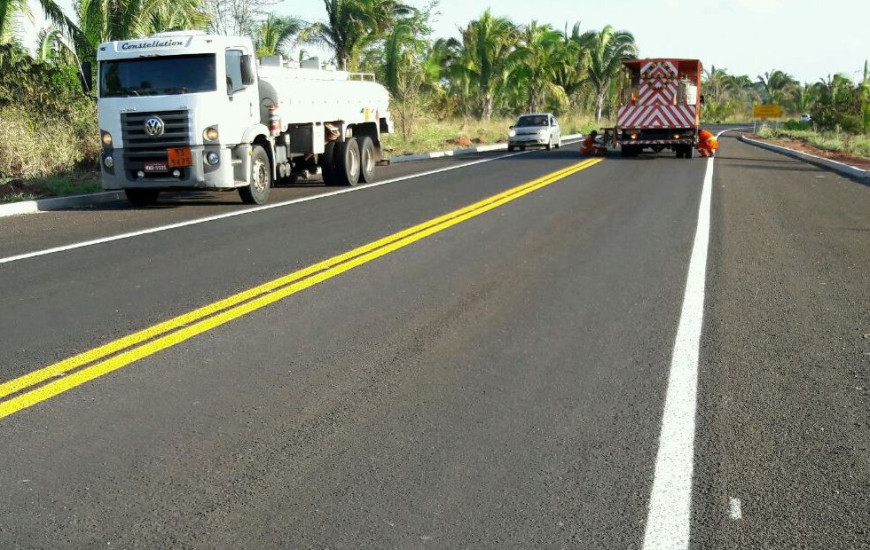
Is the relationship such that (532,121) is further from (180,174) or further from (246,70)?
(180,174)

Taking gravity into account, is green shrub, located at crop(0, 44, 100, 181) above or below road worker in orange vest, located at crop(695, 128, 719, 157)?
above

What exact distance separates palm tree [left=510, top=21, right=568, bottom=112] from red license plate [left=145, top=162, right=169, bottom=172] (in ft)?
128

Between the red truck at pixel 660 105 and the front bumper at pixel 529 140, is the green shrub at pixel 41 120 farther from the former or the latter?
the front bumper at pixel 529 140

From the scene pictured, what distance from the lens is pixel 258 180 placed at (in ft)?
54.5

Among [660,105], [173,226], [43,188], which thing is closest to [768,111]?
[660,105]

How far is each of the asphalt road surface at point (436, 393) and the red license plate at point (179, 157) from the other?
3998 mm

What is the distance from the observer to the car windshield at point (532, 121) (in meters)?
40.3

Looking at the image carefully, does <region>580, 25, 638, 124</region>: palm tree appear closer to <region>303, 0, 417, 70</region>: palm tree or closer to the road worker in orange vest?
<region>303, 0, 417, 70</region>: palm tree

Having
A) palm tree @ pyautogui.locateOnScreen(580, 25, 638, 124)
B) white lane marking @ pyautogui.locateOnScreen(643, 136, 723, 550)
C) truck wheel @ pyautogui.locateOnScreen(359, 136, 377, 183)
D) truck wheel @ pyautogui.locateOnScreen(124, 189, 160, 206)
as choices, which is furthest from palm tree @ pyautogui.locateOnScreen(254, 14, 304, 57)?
palm tree @ pyautogui.locateOnScreen(580, 25, 638, 124)

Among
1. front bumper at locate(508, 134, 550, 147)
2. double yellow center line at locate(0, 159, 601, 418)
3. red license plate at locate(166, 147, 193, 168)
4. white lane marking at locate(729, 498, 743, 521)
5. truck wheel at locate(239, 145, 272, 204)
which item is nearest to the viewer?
white lane marking at locate(729, 498, 743, 521)

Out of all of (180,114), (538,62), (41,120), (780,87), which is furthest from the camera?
(780,87)

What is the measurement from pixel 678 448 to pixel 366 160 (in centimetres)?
1750

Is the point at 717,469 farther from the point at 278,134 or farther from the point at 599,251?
the point at 278,134

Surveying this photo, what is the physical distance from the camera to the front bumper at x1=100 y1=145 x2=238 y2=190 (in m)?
15.5
